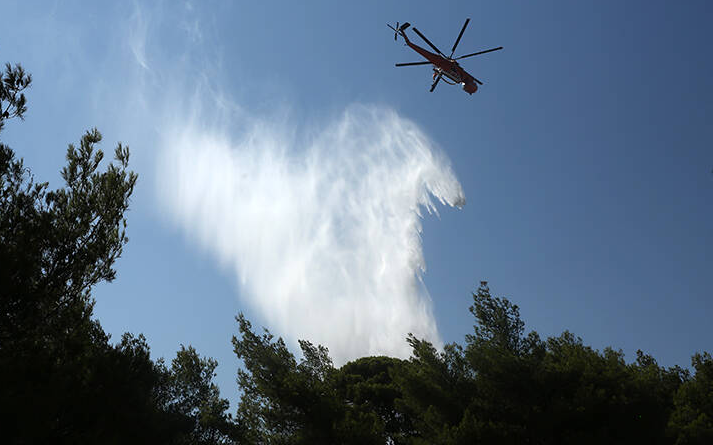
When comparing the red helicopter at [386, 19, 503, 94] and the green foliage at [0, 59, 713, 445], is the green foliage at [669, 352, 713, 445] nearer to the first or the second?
the green foliage at [0, 59, 713, 445]

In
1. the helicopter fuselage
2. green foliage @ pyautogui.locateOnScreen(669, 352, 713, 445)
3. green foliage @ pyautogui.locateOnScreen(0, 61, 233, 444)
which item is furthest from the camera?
the helicopter fuselage

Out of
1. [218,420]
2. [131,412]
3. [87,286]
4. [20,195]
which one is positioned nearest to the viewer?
[20,195]

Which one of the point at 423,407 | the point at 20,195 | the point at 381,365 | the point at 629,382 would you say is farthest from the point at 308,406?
the point at 381,365

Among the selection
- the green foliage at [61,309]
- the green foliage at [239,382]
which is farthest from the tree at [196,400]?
the green foliage at [61,309]

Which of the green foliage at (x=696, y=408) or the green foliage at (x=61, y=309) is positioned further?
the green foliage at (x=696, y=408)

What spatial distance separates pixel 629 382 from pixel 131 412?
69.1 feet

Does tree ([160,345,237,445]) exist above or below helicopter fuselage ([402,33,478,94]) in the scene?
below

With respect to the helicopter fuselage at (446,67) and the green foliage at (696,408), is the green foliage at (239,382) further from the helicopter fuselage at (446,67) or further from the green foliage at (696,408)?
the helicopter fuselage at (446,67)

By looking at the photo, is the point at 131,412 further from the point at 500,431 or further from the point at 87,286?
the point at 500,431

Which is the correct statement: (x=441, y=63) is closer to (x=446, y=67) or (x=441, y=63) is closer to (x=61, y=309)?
(x=446, y=67)

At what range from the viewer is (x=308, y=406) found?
17000mm

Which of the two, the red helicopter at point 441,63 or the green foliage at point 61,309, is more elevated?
the red helicopter at point 441,63

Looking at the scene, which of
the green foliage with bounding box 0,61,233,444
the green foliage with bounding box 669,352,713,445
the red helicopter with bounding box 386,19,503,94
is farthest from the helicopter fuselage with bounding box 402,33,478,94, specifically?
the green foliage with bounding box 669,352,713,445

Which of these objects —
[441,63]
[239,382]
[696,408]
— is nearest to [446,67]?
[441,63]
